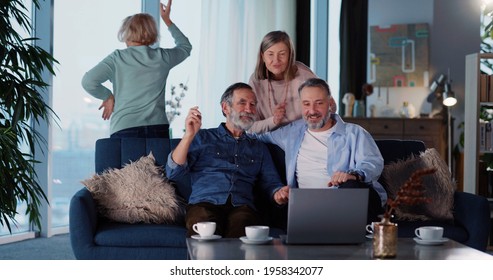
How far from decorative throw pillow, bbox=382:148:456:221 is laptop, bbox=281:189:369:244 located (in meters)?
1.20

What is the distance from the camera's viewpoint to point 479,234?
3607 mm

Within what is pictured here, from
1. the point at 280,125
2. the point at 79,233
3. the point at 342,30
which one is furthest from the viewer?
the point at 342,30

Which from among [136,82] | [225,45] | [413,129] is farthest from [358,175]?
[413,129]

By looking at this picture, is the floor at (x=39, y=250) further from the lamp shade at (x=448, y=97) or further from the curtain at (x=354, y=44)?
the curtain at (x=354, y=44)

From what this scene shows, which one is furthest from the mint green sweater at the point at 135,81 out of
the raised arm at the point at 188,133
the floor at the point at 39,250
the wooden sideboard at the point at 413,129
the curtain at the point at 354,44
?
the curtain at the point at 354,44

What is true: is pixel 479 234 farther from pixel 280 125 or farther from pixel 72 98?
pixel 72 98

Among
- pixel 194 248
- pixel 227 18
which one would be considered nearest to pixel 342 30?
pixel 227 18

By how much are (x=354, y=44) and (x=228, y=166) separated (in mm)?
3913

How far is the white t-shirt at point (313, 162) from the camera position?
370 cm

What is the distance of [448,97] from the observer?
6.71 meters

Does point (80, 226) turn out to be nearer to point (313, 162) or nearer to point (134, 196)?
point (134, 196)

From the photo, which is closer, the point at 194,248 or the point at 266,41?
the point at 194,248

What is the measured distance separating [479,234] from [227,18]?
10.8 ft
